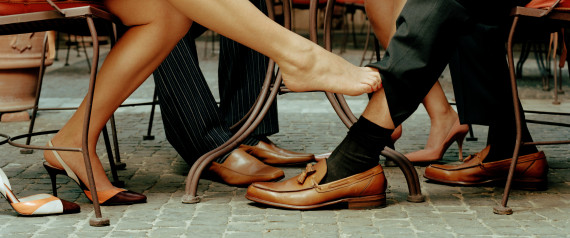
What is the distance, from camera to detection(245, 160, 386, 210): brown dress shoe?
2.35 metres

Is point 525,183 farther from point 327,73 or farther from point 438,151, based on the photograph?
point 327,73

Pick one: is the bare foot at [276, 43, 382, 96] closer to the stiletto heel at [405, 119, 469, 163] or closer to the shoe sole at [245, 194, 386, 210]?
the shoe sole at [245, 194, 386, 210]

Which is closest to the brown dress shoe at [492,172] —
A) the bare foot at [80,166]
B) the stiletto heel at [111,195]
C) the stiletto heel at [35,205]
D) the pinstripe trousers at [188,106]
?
the pinstripe trousers at [188,106]

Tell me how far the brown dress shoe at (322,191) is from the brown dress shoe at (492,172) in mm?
455

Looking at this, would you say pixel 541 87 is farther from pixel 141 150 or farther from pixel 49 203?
pixel 49 203

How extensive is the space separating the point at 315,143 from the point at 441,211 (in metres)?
1.57

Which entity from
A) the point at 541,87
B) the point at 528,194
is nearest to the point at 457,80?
the point at 528,194

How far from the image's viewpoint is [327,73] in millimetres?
2236

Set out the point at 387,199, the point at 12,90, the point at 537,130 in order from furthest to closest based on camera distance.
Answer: the point at 12,90 < the point at 537,130 < the point at 387,199

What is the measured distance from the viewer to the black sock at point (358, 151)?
7.57 ft

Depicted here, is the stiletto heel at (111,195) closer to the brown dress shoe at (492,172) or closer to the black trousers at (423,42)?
the black trousers at (423,42)

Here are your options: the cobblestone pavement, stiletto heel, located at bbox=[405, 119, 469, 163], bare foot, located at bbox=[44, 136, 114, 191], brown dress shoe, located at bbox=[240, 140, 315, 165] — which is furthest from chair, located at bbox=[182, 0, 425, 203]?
stiletto heel, located at bbox=[405, 119, 469, 163]

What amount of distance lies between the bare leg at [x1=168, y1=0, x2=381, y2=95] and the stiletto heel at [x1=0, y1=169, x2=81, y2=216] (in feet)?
2.36

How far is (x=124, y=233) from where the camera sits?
212cm
